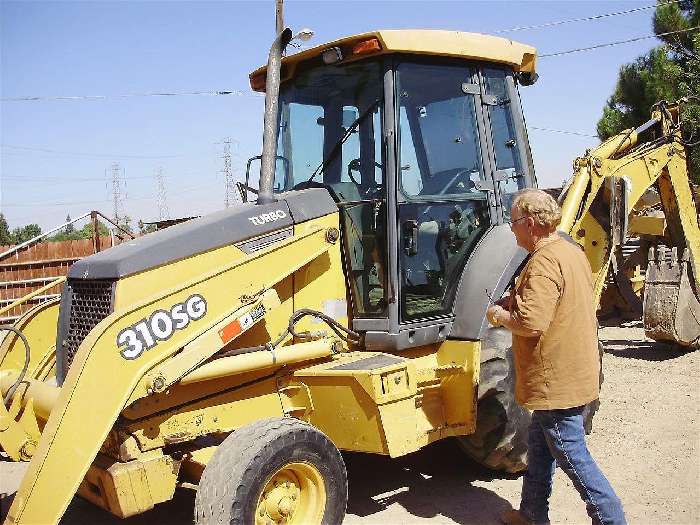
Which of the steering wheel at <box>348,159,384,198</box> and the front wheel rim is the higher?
the steering wheel at <box>348,159,384,198</box>

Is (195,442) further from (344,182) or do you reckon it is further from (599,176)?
(599,176)

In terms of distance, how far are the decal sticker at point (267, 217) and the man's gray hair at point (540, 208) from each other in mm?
1431

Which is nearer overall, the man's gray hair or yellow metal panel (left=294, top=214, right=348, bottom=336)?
the man's gray hair

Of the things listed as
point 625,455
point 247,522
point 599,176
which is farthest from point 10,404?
point 599,176

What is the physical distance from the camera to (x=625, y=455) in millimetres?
5016

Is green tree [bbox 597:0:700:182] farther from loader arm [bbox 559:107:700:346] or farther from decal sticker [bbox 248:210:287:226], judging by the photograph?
decal sticker [bbox 248:210:287:226]

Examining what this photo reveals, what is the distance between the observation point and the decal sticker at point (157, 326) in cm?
335

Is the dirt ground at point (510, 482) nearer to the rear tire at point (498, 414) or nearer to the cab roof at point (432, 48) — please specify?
the rear tire at point (498, 414)

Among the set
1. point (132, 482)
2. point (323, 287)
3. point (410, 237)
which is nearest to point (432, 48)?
point (410, 237)

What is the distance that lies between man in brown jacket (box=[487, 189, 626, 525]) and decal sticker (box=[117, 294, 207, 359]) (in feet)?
5.06

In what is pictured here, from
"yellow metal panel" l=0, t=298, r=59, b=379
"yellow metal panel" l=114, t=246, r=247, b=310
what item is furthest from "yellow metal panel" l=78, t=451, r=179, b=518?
"yellow metal panel" l=0, t=298, r=59, b=379

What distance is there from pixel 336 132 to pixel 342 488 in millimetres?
2219

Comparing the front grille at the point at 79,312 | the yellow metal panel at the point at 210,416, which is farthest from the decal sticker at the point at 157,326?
the yellow metal panel at the point at 210,416

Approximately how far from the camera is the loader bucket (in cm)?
807
